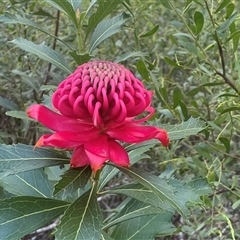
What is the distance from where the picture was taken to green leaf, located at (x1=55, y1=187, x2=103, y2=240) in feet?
2.51

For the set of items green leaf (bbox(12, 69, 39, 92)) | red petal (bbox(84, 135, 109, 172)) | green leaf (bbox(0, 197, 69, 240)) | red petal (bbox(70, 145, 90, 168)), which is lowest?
green leaf (bbox(0, 197, 69, 240))

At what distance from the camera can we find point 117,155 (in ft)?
2.57

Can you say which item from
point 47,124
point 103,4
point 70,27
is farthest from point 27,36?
point 47,124

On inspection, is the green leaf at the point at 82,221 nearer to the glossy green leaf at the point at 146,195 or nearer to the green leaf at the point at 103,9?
the glossy green leaf at the point at 146,195

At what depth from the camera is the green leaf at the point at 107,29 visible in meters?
1.10

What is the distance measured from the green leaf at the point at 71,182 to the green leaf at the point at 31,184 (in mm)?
213

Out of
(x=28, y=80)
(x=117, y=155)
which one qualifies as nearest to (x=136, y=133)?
(x=117, y=155)

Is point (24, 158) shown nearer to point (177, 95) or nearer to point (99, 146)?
point (99, 146)

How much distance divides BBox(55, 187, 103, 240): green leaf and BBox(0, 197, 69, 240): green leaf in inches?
3.0

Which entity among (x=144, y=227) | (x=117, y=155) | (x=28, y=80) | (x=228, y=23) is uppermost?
(x=228, y=23)

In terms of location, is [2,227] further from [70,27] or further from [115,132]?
[70,27]

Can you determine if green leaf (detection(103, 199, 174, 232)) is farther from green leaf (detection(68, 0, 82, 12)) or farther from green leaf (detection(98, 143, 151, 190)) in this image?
green leaf (detection(68, 0, 82, 12))

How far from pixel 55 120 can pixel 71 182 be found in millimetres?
97

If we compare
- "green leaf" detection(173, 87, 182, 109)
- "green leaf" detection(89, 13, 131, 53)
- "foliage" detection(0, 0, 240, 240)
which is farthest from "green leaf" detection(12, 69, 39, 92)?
"green leaf" detection(173, 87, 182, 109)
